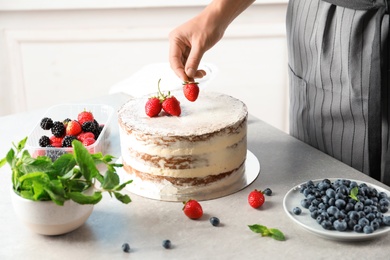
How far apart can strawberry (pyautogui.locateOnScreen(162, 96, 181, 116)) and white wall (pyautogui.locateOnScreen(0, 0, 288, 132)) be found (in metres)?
1.65

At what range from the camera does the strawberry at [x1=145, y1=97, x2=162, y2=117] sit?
1600mm

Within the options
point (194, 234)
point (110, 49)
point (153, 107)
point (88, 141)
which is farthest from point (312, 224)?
point (110, 49)

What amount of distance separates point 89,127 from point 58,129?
3.3 inches

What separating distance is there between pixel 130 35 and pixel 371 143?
1776 millimetres

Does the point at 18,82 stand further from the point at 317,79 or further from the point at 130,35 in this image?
the point at 317,79

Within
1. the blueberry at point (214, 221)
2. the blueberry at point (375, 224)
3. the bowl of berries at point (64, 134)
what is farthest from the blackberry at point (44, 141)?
the blueberry at point (375, 224)

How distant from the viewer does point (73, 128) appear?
5.80 ft

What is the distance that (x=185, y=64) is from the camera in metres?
1.84

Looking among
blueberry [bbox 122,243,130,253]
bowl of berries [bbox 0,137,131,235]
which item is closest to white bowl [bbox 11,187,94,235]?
bowl of berries [bbox 0,137,131,235]

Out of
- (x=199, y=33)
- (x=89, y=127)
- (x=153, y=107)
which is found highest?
(x=199, y=33)

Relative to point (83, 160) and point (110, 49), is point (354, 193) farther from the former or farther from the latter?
point (110, 49)

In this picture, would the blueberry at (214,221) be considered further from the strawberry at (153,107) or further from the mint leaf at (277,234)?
the strawberry at (153,107)

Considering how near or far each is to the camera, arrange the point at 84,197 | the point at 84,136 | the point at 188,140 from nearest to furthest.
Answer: the point at 84,197, the point at 188,140, the point at 84,136

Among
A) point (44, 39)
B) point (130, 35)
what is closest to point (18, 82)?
point (44, 39)
